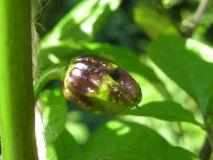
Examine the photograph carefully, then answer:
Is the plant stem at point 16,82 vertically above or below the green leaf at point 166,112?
above

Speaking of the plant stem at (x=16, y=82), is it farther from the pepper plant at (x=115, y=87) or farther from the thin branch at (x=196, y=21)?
the thin branch at (x=196, y=21)

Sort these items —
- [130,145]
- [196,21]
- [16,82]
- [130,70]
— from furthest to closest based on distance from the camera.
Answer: [196,21], [130,70], [130,145], [16,82]

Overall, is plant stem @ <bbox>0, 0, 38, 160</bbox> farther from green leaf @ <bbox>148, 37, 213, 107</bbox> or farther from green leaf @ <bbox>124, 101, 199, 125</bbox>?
green leaf @ <bbox>148, 37, 213, 107</bbox>

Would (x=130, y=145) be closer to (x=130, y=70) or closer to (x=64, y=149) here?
(x=64, y=149)

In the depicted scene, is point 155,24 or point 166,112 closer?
point 166,112

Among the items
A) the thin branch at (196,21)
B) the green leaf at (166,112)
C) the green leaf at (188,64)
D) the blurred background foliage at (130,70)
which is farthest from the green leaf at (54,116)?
the thin branch at (196,21)

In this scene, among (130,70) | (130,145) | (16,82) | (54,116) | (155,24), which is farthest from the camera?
(155,24)

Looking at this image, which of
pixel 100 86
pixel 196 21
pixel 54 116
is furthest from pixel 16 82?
pixel 196 21
